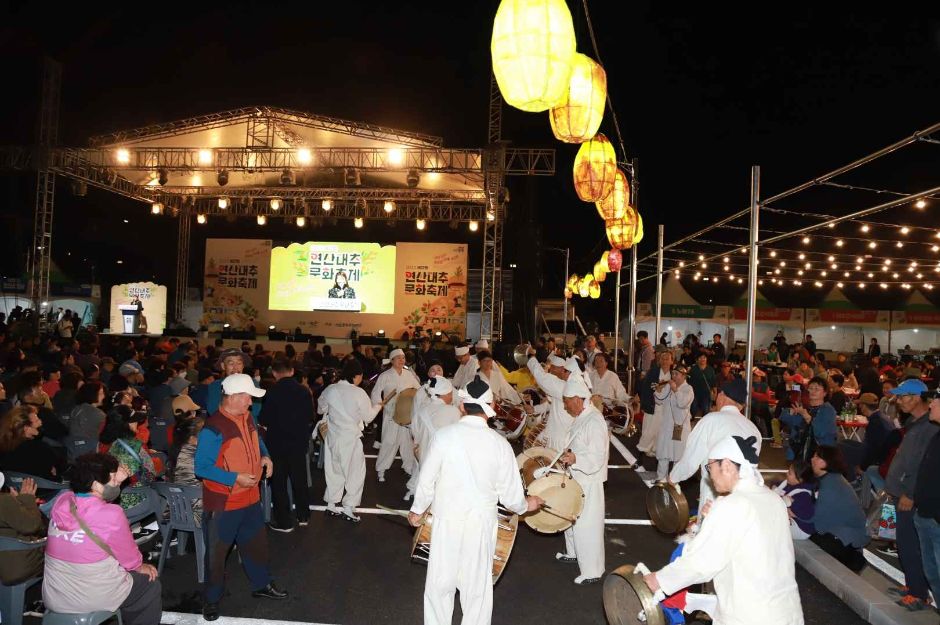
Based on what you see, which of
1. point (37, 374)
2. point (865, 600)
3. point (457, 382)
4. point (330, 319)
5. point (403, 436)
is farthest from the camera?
point (330, 319)

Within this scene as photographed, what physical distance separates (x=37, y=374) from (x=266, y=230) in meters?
22.1

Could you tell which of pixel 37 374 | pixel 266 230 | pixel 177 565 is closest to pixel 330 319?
pixel 266 230

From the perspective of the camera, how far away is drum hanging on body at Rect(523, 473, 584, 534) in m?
4.98

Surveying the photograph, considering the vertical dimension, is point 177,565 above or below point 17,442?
below

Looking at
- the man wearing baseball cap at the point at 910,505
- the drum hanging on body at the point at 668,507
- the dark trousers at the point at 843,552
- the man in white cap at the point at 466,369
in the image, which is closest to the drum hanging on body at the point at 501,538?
the drum hanging on body at the point at 668,507

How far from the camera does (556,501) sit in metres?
5.02

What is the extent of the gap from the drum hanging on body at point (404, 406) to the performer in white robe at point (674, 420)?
3.52 m

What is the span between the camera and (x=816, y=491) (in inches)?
243

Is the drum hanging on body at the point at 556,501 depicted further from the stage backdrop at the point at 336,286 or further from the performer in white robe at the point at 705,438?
the stage backdrop at the point at 336,286

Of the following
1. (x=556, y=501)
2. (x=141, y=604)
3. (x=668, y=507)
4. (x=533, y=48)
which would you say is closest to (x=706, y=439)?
(x=668, y=507)

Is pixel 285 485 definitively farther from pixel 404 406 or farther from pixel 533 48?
pixel 533 48

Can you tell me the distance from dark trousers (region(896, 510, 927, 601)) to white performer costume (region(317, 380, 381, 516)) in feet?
16.0

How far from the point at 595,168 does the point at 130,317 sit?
23020 millimetres

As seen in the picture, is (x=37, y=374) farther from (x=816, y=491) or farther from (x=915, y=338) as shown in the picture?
(x=915, y=338)
